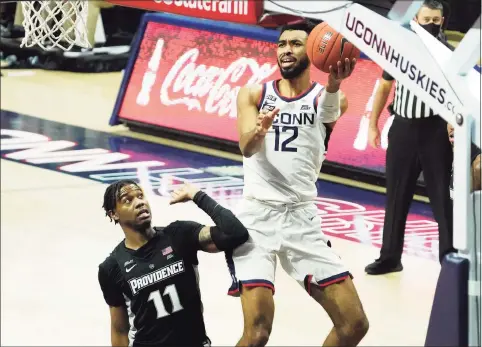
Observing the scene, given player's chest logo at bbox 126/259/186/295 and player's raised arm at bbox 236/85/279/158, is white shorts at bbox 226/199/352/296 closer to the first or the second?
player's chest logo at bbox 126/259/186/295

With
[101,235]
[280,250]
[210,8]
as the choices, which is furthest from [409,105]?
[101,235]

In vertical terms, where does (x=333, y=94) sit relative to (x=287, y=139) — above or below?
above

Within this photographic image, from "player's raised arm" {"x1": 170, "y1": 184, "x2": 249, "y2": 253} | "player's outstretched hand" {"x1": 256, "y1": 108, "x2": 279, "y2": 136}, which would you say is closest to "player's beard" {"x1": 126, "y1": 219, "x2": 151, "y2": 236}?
"player's raised arm" {"x1": 170, "y1": 184, "x2": 249, "y2": 253}

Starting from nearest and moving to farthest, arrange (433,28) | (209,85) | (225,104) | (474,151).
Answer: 1. (474,151)
2. (433,28)
3. (225,104)
4. (209,85)

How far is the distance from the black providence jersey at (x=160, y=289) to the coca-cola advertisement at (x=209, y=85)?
611 centimetres

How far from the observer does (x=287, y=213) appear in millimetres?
6648

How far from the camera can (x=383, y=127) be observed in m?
12.2

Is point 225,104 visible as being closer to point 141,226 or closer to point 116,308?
point 116,308

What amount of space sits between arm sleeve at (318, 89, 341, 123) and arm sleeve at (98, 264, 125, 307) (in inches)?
55.9

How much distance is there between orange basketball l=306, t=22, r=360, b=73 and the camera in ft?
19.7

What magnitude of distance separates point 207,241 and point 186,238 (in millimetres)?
189

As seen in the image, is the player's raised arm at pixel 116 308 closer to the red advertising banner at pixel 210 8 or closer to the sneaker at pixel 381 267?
the red advertising banner at pixel 210 8

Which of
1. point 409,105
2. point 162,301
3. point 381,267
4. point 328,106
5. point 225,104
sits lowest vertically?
point 381,267

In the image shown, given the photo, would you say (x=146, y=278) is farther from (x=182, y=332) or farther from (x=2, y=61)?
(x=2, y=61)
